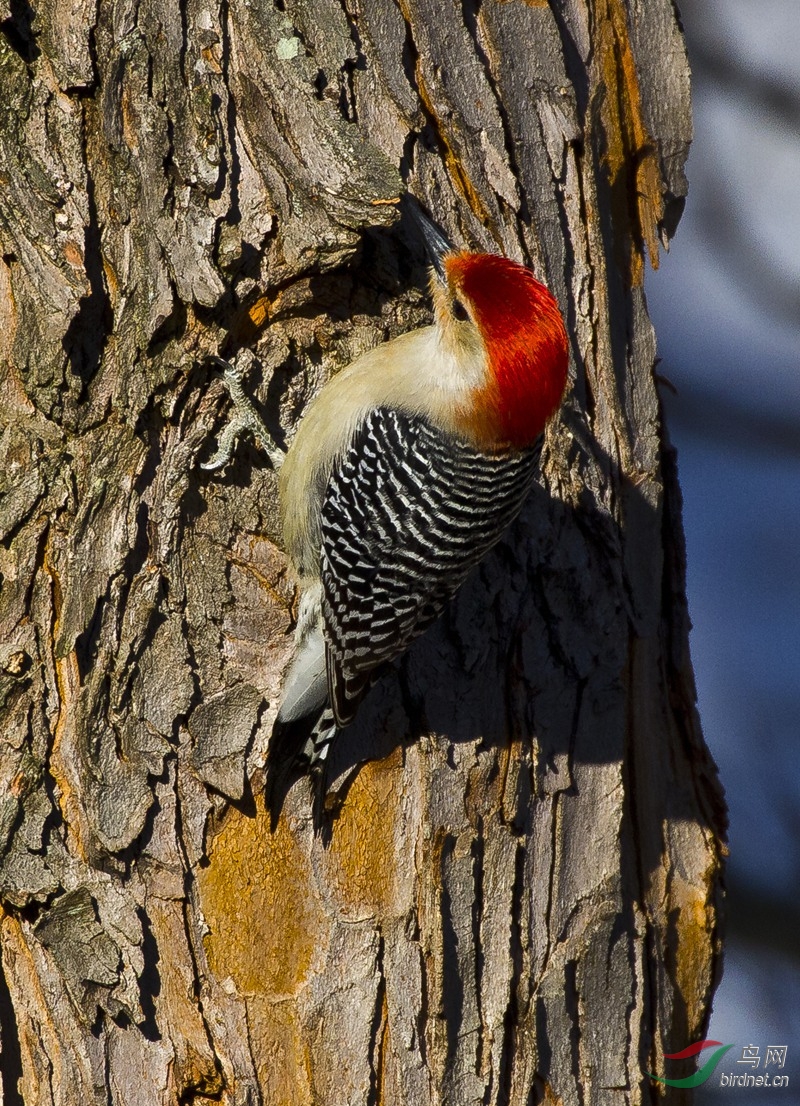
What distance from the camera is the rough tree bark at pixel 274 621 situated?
3.31 m

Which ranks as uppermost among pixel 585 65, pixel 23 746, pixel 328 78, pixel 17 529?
pixel 585 65

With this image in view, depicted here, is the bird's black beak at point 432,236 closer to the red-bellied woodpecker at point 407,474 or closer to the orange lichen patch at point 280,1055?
the red-bellied woodpecker at point 407,474

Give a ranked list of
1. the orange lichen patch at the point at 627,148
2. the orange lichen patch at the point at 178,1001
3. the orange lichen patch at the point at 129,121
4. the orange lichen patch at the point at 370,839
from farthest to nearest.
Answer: the orange lichen patch at the point at 627,148, the orange lichen patch at the point at 370,839, the orange lichen patch at the point at 178,1001, the orange lichen patch at the point at 129,121

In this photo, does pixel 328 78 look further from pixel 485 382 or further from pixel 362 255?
pixel 485 382

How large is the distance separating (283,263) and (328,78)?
576mm

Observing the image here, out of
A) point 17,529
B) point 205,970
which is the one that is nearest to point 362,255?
point 17,529

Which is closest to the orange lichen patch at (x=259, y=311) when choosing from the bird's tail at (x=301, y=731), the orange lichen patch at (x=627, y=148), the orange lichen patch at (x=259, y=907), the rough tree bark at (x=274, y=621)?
the rough tree bark at (x=274, y=621)

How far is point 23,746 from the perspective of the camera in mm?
3363

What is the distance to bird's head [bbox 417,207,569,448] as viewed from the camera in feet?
11.2

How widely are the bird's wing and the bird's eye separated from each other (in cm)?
40

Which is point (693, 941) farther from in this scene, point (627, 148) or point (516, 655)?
point (627, 148)

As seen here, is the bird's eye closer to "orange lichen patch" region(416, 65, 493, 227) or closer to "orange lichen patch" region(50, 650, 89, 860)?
"orange lichen patch" region(416, 65, 493, 227)

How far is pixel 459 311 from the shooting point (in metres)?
3.64

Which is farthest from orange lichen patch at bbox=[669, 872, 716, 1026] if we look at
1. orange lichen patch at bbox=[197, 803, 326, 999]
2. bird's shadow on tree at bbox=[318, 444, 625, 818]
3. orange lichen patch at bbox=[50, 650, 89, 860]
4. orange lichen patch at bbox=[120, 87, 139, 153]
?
orange lichen patch at bbox=[120, 87, 139, 153]
